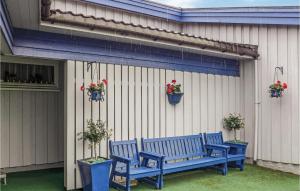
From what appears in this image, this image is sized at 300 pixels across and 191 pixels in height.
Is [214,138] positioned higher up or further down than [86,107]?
further down

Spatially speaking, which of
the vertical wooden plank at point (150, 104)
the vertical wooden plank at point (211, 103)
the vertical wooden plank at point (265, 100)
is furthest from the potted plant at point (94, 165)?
the vertical wooden plank at point (265, 100)

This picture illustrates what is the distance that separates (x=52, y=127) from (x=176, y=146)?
9.23 ft

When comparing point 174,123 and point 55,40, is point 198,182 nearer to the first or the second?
point 174,123

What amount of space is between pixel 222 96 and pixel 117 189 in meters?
3.64

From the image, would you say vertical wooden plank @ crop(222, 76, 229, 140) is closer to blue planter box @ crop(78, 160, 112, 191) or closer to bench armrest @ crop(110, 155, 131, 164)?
bench armrest @ crop(110, 155, 131, 164)

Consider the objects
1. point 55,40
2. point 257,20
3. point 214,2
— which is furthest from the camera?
point 214,2

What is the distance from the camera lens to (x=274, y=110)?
7699mm

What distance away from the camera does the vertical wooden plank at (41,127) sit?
725cm

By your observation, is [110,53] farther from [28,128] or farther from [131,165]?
[28,128]

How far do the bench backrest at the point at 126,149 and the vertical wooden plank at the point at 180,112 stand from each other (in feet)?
4.16

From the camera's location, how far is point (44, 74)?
726 centimetres

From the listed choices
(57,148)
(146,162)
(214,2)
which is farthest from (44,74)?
(214,2)

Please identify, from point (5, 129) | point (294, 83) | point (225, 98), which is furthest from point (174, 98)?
point (5, 129)

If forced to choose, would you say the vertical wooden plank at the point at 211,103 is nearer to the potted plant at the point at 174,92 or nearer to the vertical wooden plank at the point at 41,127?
the potted plant at the point at 174,92
